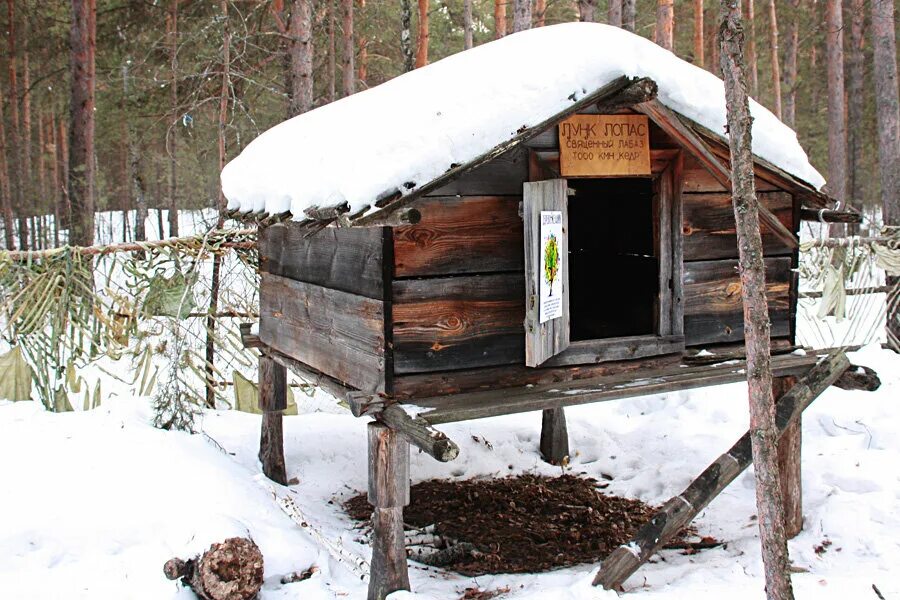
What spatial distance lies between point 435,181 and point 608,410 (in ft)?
18.1

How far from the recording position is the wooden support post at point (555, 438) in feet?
25.1

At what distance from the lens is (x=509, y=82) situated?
4.18m

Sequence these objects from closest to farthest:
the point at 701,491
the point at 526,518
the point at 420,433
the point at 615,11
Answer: the point at 420,433 → the point at 701,491 → the point at 526,518 → the point at 615,11

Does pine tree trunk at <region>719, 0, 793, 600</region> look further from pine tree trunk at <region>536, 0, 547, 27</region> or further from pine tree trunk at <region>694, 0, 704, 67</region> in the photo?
pine tree trunk at <region>694, 0, 704, 67</region>

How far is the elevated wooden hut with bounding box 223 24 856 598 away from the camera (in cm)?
411

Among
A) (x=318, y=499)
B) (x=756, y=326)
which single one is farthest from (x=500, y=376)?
(x=318, y=499)

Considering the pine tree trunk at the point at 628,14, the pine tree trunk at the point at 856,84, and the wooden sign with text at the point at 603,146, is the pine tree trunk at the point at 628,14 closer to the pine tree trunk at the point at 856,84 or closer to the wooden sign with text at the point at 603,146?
the pine tree trunk at the point at 856,84

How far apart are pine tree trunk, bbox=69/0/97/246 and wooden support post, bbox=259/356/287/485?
19.0 ft

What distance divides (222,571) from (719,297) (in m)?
3.48

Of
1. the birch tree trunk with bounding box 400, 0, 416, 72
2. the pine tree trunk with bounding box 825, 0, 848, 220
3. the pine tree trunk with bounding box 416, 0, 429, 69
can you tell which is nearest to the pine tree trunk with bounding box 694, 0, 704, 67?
the pine tree trunk with bounding box 825, 0, 848, 220

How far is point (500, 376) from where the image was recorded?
4.53 m

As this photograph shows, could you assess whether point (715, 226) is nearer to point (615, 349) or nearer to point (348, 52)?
point (615, 349)

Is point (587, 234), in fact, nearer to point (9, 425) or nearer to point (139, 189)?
point (9, 425)

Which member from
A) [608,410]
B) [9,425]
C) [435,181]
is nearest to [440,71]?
[435,181]
